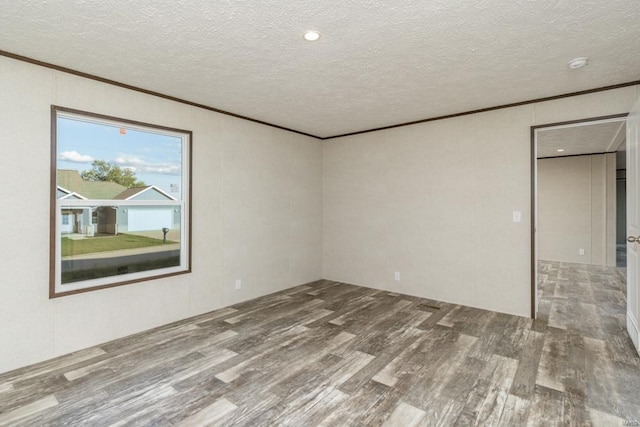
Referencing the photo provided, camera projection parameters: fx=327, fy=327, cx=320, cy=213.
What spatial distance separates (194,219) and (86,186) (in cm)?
111

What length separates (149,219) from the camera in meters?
3.53

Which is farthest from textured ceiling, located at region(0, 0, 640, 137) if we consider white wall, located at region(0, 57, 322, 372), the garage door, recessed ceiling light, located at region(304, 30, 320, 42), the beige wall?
the beige wall

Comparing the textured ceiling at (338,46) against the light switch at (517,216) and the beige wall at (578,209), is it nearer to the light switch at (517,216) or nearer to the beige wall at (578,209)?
the light switch at (517,216)

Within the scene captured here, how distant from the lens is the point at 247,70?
9.48 ft

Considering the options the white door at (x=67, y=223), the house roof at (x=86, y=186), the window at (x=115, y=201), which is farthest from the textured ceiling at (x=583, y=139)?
the white door at (x=67, y=223)

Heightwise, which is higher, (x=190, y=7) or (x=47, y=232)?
(x=190, y=7)

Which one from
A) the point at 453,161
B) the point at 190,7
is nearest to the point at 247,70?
the point at 190,7

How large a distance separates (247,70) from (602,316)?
15.6 feet

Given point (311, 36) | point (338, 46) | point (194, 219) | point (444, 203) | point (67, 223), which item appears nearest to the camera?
point (311, 36)

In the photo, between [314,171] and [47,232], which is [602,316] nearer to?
[314,171]

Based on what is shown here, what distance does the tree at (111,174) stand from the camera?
3074 millimetres

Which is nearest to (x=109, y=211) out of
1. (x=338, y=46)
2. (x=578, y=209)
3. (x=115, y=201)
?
(x=115, y=201)

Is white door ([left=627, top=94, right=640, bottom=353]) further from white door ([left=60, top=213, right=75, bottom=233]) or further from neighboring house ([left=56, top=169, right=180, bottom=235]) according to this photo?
white door ([left=60, top=213, right=75, bottom=233])

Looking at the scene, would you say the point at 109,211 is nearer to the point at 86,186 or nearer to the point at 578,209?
the point at 86,186
